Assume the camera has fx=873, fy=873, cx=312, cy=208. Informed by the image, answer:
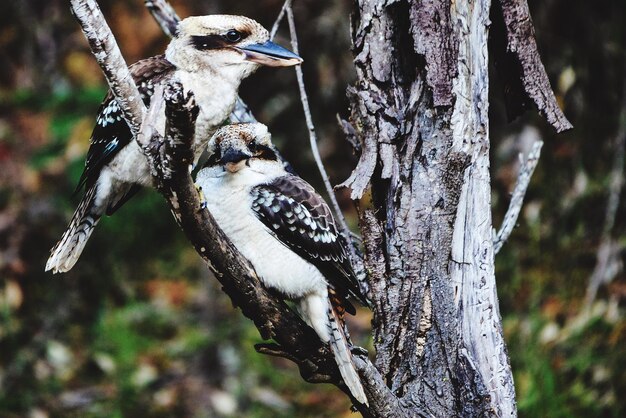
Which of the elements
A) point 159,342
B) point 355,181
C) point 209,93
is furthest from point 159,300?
point 355,181

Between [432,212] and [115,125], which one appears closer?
[432,212]

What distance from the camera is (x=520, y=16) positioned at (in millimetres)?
2346

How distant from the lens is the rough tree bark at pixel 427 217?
222cm

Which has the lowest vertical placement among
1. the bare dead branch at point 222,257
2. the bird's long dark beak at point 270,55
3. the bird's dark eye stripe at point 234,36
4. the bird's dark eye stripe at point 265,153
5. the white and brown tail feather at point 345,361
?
the white and brown tail feather at point 345,361

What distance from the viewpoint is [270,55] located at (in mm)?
2600

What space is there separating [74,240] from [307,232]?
2.45 feet

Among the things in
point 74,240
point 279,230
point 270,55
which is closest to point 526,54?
point 270,55

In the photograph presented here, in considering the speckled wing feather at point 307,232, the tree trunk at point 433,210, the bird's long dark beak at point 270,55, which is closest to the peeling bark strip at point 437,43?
the tree trunk at point 433,210

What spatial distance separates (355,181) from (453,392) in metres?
0.60

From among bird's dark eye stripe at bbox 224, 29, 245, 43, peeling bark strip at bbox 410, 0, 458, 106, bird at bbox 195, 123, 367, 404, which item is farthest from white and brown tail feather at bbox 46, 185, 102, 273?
peeling bark strip at bbox 410, 0, 458, 106

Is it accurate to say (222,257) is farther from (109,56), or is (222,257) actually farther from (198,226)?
(109,56)

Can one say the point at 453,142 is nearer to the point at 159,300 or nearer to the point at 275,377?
the point at 275,377

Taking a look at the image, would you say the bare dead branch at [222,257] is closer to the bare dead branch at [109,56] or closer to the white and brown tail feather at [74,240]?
the bare dead branch at [109,56]

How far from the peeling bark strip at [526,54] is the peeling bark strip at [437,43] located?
20 centimetres
